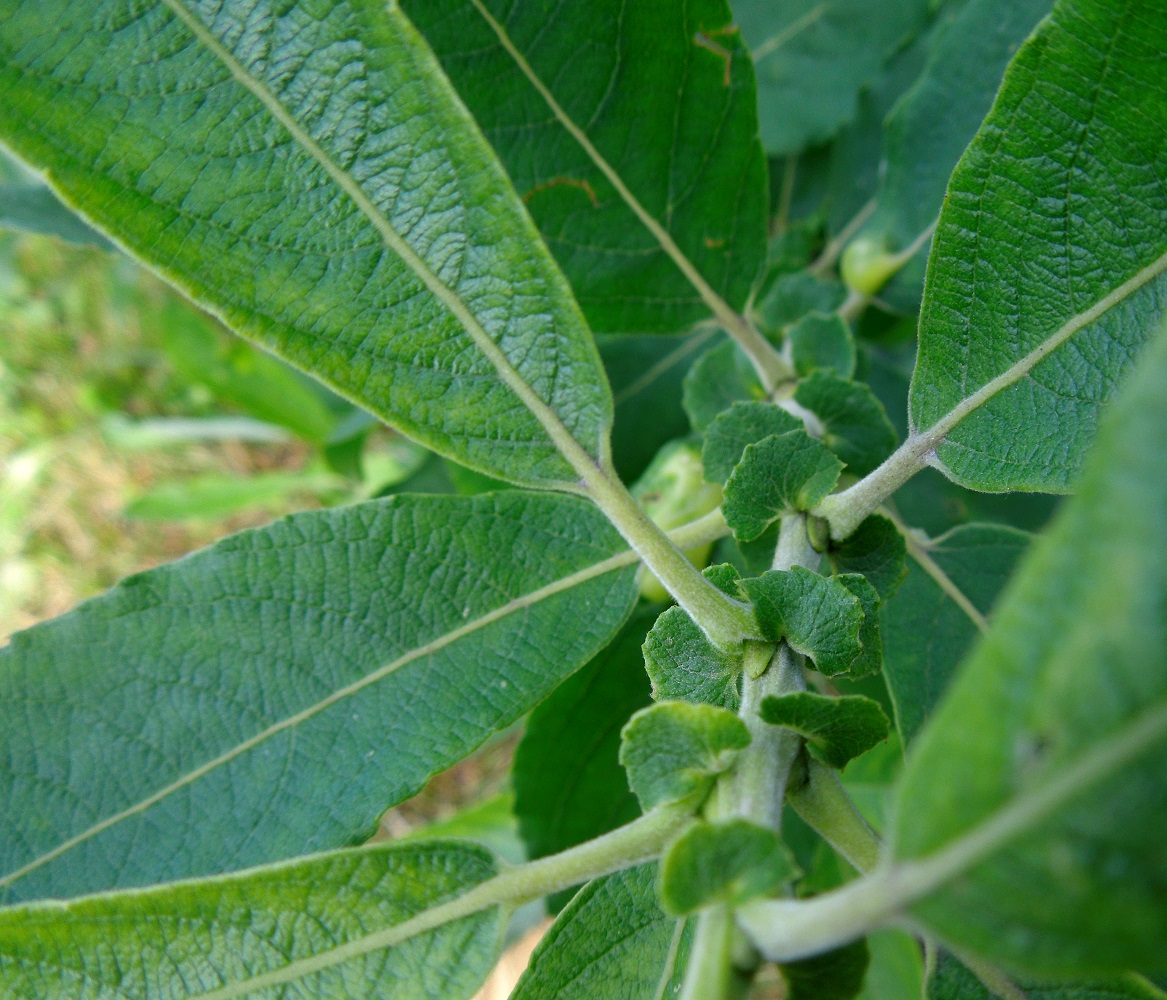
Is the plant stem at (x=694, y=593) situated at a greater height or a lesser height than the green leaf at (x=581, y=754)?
greater

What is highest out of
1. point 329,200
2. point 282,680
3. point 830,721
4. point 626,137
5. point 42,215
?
point 42,215

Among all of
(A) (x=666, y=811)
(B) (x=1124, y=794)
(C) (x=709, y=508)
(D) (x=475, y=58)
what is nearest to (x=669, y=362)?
(C) (x=709, y=508)

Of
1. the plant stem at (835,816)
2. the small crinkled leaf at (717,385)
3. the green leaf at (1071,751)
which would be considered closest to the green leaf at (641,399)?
the small crinkled leaf at (717,385)

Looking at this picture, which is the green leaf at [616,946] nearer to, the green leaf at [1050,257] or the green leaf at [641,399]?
the green leaf at [1050,257]

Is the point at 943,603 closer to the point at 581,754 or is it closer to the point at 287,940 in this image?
the point at 581,754

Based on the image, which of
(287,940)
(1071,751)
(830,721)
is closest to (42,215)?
(287,940)

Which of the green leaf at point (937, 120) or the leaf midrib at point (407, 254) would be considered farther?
the green leaf at point (937, 120)
